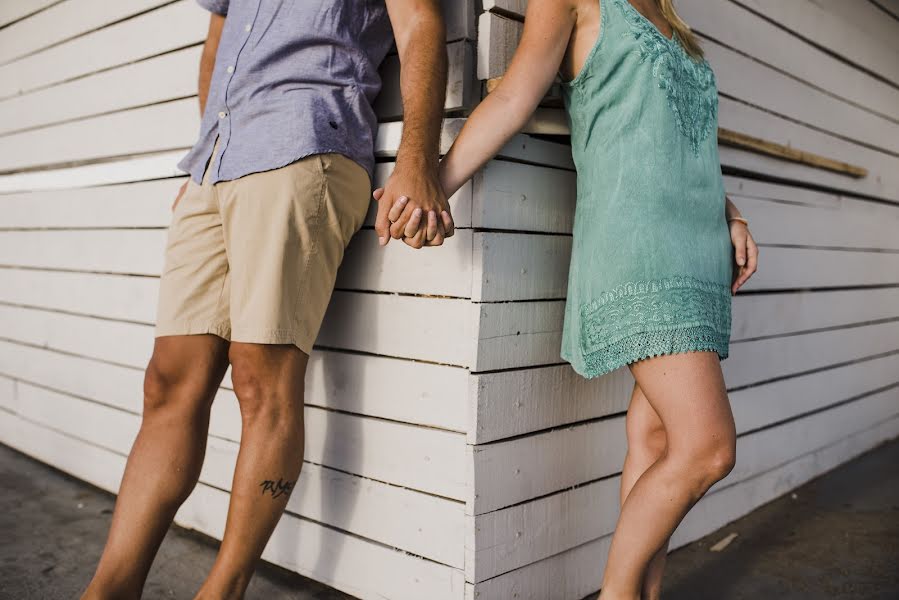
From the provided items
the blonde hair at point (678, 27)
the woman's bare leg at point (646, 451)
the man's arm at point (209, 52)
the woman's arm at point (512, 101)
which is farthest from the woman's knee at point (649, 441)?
the man's arm at point (209, 52)

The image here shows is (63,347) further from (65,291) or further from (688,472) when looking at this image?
(688,472)

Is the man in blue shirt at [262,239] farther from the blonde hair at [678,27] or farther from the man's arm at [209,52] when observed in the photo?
the blonde hair at [678,27]

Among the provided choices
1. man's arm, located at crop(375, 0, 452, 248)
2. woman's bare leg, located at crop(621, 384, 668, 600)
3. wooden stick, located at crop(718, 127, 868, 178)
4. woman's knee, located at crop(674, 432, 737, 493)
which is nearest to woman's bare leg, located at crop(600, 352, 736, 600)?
woman's knee, located at crop(674, 432, 737, 493)

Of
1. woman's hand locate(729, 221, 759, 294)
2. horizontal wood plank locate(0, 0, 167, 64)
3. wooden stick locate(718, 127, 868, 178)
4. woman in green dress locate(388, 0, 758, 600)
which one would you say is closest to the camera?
woman in green dress locate(388, 0, 758, 600)

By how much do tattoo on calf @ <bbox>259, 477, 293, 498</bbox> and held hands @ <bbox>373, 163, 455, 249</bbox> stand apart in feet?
2.21

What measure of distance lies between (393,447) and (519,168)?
0.80 m

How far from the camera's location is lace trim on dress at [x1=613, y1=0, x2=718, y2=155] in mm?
1708

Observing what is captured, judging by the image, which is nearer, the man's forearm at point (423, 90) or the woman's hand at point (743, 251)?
the man's forearm at point (423, 90)

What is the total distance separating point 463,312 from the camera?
75.0 inches

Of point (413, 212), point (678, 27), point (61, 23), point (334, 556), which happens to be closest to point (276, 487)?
point (334, 556)

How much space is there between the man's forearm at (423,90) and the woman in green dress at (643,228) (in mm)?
70

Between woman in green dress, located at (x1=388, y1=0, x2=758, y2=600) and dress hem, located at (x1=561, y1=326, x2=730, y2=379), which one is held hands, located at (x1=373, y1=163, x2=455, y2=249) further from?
dress hem, located at (x1=561, y1=326, x2=730, y2=379)

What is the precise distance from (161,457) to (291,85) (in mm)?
970

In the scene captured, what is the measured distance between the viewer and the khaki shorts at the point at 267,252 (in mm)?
1789
